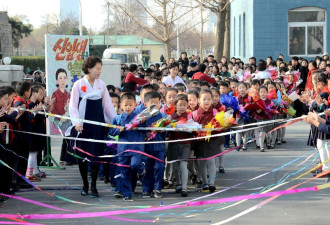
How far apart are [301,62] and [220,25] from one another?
9.50m

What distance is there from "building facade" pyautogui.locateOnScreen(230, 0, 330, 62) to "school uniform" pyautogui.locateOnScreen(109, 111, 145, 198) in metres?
21.4

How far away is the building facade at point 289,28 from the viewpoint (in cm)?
2869

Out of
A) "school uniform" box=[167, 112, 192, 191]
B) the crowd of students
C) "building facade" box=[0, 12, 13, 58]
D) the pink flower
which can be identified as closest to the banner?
the crowd of students

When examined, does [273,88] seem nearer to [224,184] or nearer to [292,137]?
[292,137]

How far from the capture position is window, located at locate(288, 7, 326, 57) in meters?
28.8

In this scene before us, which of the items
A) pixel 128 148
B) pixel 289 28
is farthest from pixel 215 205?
pixel 289 28

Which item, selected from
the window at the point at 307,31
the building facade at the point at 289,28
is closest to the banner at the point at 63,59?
the building facade at the point at 289,28

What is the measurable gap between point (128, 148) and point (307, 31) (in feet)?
72.9

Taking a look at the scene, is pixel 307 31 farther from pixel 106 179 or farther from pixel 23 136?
pixel 23 136

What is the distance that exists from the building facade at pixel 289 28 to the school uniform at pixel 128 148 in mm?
21412

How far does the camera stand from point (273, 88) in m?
13.5

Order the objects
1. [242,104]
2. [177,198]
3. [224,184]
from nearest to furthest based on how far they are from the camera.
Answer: [177,198] < [224,184] < [242,104]

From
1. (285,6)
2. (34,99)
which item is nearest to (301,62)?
(285,6)

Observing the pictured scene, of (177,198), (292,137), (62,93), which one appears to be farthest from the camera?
(292,137)
